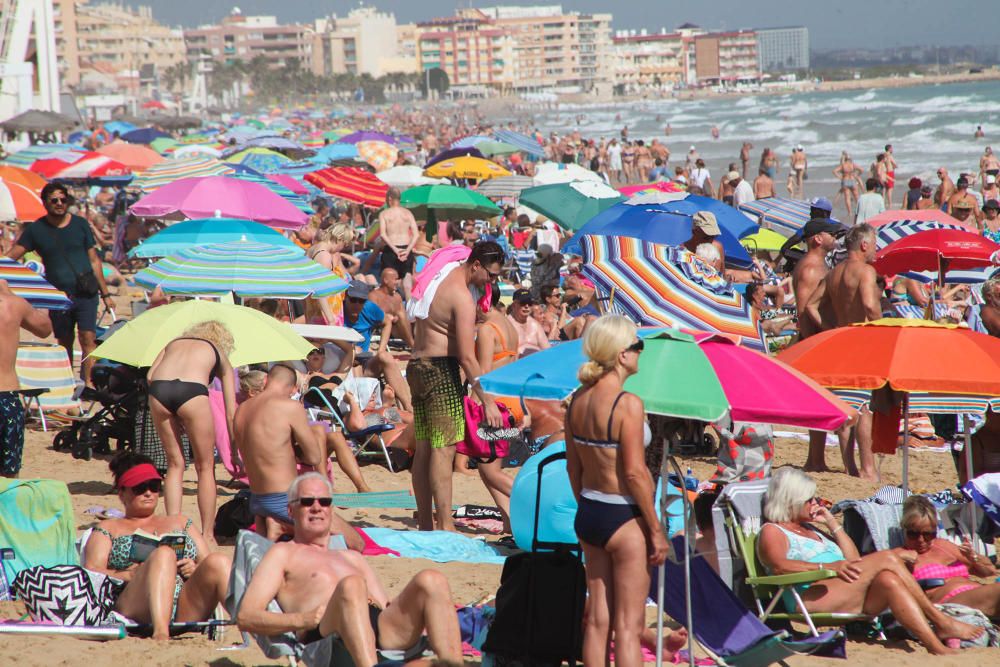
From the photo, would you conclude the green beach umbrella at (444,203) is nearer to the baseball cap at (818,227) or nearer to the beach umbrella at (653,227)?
the beach umbrella at (653,227)

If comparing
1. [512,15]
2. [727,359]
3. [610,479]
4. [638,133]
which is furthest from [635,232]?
[512,15]

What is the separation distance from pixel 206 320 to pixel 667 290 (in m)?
2.23

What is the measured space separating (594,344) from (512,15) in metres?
193

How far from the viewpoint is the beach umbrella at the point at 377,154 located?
Answer: 1009 inches

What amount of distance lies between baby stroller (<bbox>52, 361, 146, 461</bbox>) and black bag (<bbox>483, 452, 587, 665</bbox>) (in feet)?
13.0

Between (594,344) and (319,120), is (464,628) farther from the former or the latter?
(319,120)

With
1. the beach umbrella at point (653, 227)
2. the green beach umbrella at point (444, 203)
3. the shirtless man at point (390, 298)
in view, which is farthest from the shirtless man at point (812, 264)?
the green beach umbrella at point (444, 203)

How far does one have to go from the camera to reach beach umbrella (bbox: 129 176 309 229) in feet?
32.8

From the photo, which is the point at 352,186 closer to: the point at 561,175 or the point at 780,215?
the point at 561,175

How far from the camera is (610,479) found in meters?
3.44

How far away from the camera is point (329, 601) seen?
3611 millimetres

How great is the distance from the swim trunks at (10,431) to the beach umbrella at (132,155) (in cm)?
1338

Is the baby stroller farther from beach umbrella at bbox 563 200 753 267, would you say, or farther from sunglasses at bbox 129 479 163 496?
beach umbrella at bbox 563 200 753 267

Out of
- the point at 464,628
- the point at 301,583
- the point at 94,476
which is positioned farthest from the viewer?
the point at 94,476
